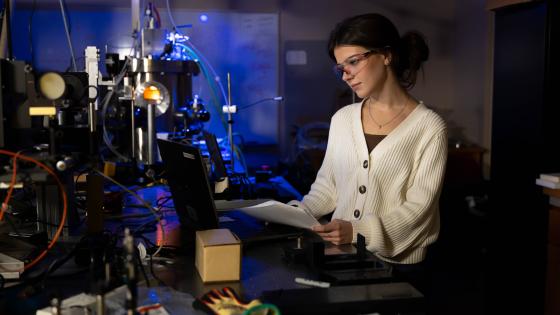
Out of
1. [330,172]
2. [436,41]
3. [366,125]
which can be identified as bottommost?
[330,172]

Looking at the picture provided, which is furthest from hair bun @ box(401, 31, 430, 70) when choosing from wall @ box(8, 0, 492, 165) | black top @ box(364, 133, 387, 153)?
wall @ box(8, 0, 492, 165)

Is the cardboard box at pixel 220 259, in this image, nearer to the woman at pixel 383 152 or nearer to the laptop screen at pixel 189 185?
the laptop screen at pixel 189 185

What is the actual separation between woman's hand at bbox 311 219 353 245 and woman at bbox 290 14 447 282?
0.02 metres

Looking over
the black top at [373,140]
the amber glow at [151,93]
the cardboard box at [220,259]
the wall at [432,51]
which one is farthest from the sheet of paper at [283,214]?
the wall at [432,51]

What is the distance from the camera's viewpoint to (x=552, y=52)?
312 cm

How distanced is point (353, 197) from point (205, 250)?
0.77m

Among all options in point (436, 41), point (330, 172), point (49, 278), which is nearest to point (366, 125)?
point (330, 172)

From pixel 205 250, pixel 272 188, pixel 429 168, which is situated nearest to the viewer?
pixel 205 250

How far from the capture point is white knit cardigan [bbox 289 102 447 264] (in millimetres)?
1740

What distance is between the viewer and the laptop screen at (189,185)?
150 cm

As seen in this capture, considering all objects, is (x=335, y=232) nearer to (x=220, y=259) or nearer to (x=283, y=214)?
(x=283, y=214)

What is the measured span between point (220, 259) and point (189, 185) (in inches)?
15.0

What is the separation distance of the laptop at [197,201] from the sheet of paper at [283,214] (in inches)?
1.5

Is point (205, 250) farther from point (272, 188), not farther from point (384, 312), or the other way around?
point (272, 188)
